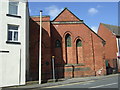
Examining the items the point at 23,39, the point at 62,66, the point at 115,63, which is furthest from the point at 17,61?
the point at 115,63

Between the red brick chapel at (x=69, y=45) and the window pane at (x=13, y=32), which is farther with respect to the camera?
the red brick chapel at (x=69, y=45)

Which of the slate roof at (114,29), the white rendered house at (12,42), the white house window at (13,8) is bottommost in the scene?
the white rendered house at (12,42)

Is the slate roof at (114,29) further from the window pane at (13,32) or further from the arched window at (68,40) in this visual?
the window pane at (13,32)

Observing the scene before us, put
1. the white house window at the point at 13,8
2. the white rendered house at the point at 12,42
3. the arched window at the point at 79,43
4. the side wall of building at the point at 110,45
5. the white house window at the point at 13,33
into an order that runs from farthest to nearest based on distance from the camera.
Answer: the side wall of building at the point at 110,45 → the arched window at the point at 79,43 → the white house window at the point at 13,8 → the white house window at the point at 13,33 → the white rendered house at the point at 12,42

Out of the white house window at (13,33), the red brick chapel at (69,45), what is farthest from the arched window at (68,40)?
the white house window at (13,33)

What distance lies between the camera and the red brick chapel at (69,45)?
21.8 metres

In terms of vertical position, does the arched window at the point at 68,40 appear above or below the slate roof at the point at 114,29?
below

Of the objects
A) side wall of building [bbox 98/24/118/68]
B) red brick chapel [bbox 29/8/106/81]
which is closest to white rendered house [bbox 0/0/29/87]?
red brick chapel [bbox 29/8/106/81]

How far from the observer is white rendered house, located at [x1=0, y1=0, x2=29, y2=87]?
14.3 metres

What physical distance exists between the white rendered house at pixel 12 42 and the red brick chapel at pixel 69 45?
5.92 meters

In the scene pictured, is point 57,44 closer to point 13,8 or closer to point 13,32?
point 13,32

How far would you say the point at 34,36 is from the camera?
21.7 metres

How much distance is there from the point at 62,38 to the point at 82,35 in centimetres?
316

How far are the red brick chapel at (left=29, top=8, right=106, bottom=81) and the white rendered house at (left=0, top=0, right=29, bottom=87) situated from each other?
233 inches
